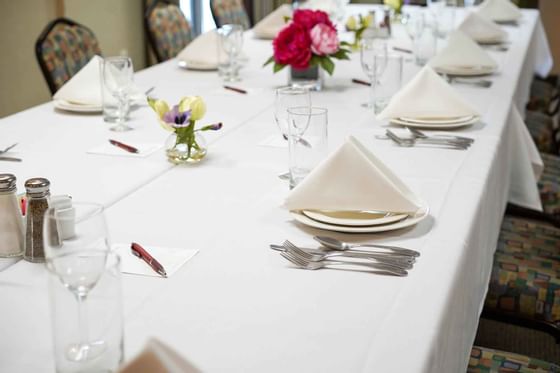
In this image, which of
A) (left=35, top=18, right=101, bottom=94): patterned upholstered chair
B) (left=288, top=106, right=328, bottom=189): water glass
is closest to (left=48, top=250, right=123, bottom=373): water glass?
(left=288, top=106, right=328, bottom=189): water glass

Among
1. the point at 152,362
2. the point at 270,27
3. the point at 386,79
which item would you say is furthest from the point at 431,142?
the point at 270,27

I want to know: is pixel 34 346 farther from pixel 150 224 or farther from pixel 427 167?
pixel 427 167

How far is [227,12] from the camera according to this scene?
4.86 m

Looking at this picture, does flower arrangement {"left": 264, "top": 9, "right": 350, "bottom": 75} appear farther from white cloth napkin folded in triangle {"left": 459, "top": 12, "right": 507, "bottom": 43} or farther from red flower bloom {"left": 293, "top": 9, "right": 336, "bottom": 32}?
white cloth napkin folded in triangle {"left": 459, "top": 12, "right": 507, "bottom": 43}

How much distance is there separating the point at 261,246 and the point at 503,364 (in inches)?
26.1

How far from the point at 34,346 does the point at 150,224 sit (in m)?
0.50

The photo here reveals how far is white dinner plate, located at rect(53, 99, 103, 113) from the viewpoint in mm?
2541

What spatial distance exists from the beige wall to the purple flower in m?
2.71

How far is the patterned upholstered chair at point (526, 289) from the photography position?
212 cm

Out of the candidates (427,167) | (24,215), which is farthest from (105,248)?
(427,167)

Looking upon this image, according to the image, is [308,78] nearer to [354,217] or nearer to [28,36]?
[354,217]

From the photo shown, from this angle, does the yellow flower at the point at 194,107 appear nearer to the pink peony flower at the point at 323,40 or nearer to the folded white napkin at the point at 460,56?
the pink peony flower at the point at 323,40

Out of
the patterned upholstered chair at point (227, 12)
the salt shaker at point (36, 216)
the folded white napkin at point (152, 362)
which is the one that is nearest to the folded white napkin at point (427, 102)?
the salt shaker at point (36, 216)

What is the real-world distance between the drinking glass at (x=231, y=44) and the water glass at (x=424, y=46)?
852 millimetres
